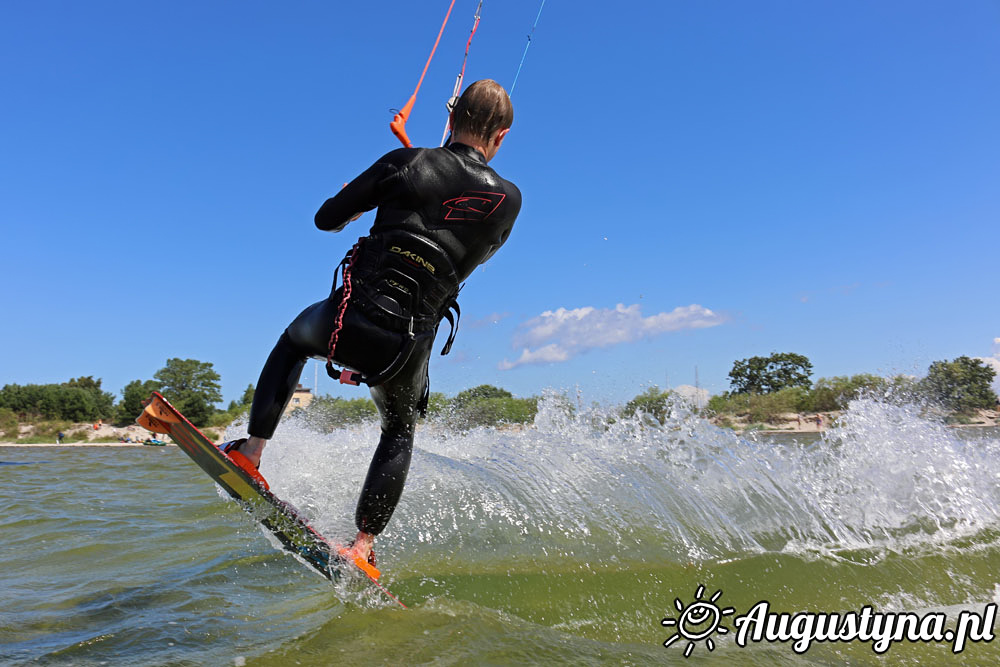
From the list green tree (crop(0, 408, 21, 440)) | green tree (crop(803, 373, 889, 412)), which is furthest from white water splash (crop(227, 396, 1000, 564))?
green tree (crop(0, 408, 21, 440))

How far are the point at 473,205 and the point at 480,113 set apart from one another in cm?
46

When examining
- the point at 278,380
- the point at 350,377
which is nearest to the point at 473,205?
the point at 350,377

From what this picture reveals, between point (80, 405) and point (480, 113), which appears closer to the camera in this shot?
point (480, 113)

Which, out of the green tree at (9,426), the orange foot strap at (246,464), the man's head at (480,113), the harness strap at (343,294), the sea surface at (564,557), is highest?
the man's head at (480,113)

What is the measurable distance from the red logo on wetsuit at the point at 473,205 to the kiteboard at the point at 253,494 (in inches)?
58.1

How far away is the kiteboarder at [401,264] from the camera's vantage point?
2.61 metres

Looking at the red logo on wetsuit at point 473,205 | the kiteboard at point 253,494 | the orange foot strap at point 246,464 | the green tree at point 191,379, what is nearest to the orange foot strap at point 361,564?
the kiteboard at point 253,494

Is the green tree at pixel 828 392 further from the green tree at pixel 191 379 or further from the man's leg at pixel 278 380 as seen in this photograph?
the green tree at pixel 191 379

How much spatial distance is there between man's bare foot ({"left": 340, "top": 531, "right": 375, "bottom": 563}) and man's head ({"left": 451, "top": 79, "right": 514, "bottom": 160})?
6.45 feet

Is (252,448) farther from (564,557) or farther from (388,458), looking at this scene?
(564,557)

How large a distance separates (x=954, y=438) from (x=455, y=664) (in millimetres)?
5006

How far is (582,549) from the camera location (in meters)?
3.74

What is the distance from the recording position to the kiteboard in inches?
107

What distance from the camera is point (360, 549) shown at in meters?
3.02
